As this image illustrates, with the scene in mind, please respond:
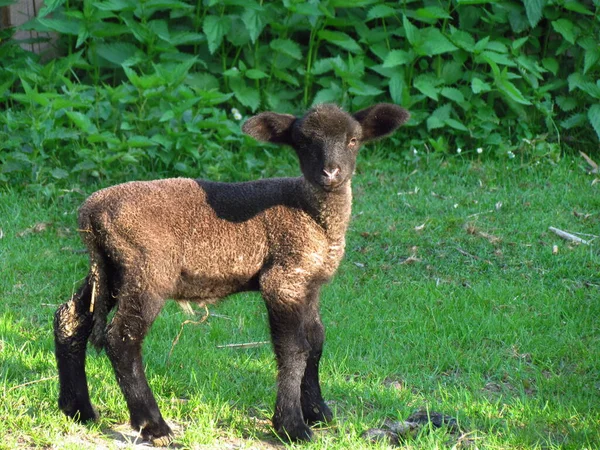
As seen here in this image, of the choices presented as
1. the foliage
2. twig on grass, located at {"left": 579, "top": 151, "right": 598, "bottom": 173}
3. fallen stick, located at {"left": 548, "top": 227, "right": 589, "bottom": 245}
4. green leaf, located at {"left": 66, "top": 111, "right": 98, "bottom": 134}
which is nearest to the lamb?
fallen stick, located at {"left": 548, "top": 227, "right": 589, "bottom": 245}

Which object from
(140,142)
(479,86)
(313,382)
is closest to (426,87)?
(479,86)

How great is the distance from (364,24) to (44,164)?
388 cm

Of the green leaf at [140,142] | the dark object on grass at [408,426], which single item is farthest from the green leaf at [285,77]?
the dark object on grass at [408,426]

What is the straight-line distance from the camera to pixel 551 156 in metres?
10.2

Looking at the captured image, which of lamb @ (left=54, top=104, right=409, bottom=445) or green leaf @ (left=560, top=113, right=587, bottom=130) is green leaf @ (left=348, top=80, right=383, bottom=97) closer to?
green leaf @ (left=560, top=113, right=587, bottom=130)

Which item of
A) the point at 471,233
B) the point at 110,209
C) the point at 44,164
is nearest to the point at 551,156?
the point at 471,233

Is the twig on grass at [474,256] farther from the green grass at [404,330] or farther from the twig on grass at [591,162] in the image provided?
the twig on grass at [591,162]

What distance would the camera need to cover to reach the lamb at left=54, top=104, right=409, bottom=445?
5223 mm

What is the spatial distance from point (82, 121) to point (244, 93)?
6.47 ft

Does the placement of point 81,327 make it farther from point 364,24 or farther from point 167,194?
point 364,24

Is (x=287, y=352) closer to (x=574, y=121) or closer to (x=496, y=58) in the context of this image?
(x=496, y=58)

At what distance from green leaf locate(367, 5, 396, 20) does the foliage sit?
0.02m

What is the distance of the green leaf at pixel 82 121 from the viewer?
905 cm

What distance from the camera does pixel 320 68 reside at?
1038 cm
